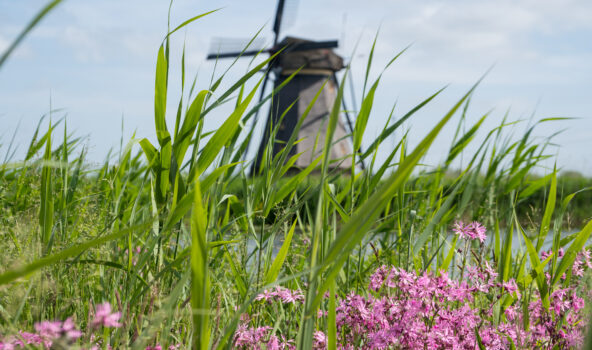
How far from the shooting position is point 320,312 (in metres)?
1.95

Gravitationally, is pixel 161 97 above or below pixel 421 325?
above

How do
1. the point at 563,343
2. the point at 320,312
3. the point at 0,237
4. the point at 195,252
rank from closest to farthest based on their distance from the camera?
the point at 195,252 < the point at 563,343 < the point at 320,312 < the point at 0,237

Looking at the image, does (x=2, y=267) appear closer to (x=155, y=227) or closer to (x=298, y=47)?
(x=155, y=227)

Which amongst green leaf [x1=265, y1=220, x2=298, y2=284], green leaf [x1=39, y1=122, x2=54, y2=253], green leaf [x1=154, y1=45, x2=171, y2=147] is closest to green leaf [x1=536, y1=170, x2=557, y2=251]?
green leaf [x1=265, y1=220, x2=298, y2=284]

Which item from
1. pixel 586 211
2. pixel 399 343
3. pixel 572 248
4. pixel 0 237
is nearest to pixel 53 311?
pixel 0 237

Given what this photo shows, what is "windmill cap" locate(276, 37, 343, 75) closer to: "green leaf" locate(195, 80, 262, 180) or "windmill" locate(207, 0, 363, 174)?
"windmill" locate(207, 0, 363, 174)

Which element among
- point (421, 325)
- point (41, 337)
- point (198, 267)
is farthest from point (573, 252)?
point (41, 337)

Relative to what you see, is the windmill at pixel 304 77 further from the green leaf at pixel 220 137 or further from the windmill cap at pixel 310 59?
the green leaf at pixel 220 137

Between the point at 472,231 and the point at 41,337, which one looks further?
the point at 472,231

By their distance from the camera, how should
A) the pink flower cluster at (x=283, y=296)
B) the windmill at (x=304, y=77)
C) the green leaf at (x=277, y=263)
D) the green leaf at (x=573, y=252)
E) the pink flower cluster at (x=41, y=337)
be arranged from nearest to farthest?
the pink flower cluster at (x=41, y=337) → the pink flower cluster at (x=283, y=296) → the green leaf at (x=277, y=263) → the green leaf at (x=573, y=252) → the windmill at (x=304, y=77)

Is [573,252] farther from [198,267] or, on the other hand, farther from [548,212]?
[198,267]

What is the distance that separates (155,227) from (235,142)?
0.50 metres

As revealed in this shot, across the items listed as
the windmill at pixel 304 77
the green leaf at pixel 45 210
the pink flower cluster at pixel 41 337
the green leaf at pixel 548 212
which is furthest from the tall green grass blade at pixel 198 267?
the windmill at pixel 304 77

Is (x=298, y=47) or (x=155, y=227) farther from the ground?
(x=298, y=47)
